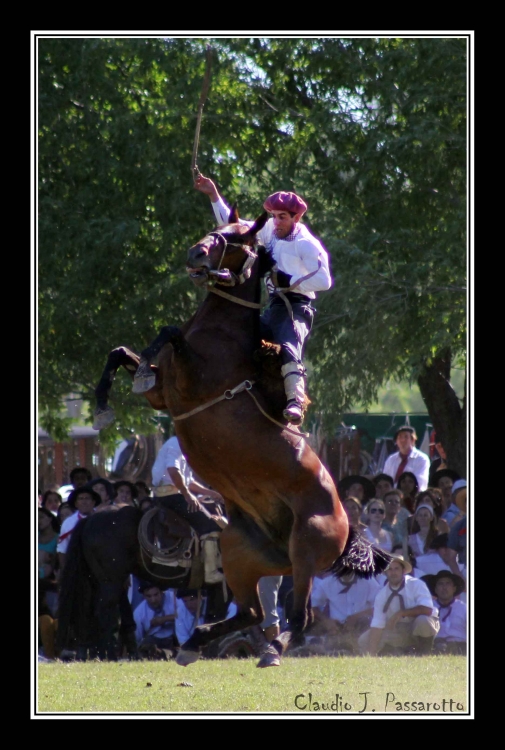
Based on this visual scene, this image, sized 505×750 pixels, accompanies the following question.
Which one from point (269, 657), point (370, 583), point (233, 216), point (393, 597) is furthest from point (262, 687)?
point (233, 216)

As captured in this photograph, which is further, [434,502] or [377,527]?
[434,502]

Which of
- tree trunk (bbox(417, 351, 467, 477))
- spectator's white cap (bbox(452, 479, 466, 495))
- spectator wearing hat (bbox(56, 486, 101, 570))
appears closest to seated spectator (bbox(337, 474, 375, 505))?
spectator's white cap (bbox(452, 479, 466, 495))

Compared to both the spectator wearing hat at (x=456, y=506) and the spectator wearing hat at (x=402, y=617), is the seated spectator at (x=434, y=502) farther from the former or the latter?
the spectator wearing hat at (x=402, y=617)

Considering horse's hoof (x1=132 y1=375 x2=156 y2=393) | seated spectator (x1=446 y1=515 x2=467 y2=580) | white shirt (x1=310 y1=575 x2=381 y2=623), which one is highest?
horse's hoof (x1=132 y1=375 x2=156 y2=393)

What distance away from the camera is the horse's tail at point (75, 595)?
1127 cm

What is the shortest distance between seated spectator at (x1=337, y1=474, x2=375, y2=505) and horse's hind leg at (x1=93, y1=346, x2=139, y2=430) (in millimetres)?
4986

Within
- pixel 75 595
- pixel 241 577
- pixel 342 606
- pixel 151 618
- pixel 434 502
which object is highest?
pixel 434 502

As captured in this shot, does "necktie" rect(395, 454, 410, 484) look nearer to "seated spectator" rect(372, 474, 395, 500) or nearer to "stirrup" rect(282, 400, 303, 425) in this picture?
"seated spectator" rect(372, 474, 395, 500)

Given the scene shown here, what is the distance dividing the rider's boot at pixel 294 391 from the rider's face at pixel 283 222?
0.89m

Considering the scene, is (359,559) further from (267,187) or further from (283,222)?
(267,187)

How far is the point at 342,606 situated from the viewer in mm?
11094

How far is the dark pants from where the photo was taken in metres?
7.16

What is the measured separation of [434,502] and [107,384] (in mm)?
5434

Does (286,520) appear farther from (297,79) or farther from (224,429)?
(297,79)
